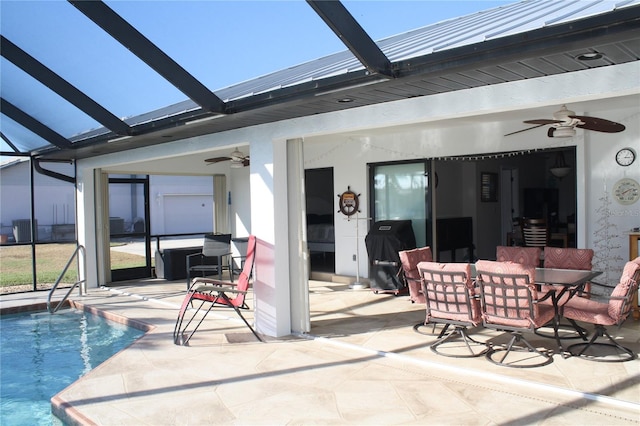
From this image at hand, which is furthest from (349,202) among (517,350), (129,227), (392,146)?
(517,350)

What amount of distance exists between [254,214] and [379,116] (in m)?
1.92

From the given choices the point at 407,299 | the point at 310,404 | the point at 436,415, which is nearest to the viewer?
the point at 436,415

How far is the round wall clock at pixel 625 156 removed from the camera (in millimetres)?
6768

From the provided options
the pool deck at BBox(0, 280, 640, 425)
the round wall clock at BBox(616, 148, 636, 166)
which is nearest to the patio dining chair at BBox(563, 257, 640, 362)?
the pool deck at BBox(0, 280, 640, 425)

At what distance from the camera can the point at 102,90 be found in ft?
20.5

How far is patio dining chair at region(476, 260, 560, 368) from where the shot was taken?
14.7 feet

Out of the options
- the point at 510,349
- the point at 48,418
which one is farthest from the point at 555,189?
the point at 48,418

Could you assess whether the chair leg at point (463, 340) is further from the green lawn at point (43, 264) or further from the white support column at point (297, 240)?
the green lawn at point (43, 264)

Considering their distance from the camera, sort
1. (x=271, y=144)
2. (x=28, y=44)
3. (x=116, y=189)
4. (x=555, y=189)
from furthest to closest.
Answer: (x=555, y=189), (x=116, y=189), (x=271, y=144), (x=28, y=44)

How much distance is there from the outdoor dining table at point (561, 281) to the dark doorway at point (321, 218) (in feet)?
15.3

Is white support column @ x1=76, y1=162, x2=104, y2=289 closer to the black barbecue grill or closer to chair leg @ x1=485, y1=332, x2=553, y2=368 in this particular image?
the black barbecue grill

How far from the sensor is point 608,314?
4.65 meters

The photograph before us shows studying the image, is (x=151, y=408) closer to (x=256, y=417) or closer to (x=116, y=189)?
(x=256, y=417)

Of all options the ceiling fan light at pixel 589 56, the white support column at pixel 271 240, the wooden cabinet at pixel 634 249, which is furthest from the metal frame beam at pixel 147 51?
the wooden cabinet at pixel 634 249
